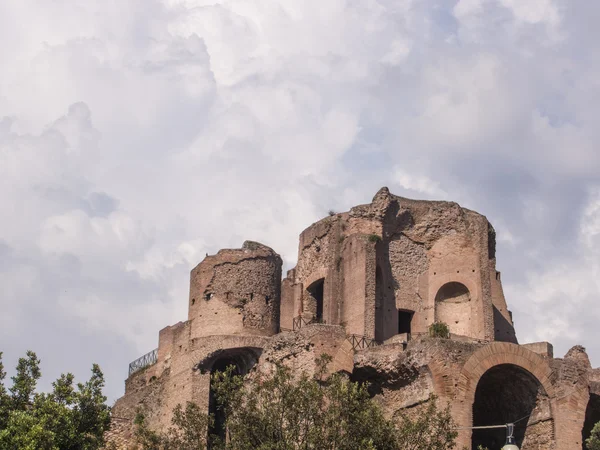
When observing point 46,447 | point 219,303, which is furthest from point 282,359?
point 46,447

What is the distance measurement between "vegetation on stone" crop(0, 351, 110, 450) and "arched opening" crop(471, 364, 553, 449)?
12.4m

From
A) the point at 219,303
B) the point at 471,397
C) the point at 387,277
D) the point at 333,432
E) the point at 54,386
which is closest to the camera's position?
the point at 333,432

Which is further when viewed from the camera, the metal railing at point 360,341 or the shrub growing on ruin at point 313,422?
the metal railing at point 360,341

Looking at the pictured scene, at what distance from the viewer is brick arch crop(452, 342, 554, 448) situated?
3538 centimetres

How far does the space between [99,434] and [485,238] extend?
64.3 ft

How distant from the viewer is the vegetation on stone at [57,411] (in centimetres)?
2981

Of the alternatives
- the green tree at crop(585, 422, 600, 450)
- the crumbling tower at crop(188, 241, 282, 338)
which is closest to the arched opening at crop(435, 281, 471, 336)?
the crumbling tower at crop(188, 241, 282, 338)

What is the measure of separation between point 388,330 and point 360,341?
4.16 m

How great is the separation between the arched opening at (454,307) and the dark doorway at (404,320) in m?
1.06

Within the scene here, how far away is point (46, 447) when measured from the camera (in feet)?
96.8

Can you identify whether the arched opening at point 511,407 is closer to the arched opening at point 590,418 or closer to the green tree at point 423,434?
the arched opening at point 590,418

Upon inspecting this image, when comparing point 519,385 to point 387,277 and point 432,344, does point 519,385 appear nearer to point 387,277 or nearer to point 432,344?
point 432,344

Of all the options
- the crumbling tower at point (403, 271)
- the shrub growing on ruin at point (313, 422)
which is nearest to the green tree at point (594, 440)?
the crumbling tower at point (403, 271)

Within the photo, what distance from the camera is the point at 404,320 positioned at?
46.1 metres
